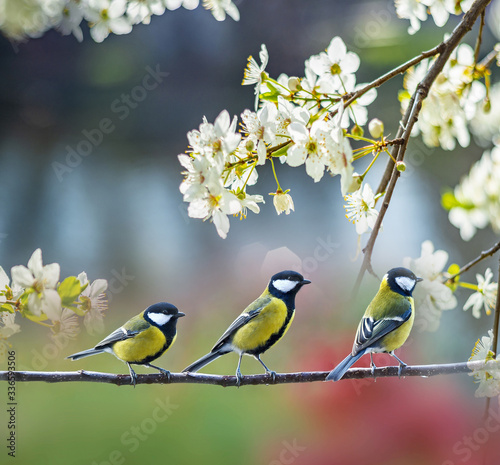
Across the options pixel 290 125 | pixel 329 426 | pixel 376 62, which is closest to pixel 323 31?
pixel 376 62

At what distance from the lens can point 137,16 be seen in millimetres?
431

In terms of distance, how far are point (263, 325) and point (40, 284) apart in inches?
6.6

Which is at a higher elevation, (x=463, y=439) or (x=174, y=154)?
(x=174, y=154)

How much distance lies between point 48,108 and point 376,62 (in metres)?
0.88

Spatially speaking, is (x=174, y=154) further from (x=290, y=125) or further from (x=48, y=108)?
(x=290, y=125)

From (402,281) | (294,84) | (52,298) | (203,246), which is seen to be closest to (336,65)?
(294,84)

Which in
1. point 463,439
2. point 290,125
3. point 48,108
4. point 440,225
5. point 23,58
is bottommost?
point 463,439

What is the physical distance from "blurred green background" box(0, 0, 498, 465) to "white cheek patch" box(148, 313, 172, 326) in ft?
0.32

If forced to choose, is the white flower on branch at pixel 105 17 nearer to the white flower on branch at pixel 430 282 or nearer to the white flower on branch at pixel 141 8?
the white flower on branch at pixel 141 8

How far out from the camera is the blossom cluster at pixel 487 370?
0.40 m

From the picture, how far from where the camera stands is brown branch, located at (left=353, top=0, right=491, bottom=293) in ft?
1.15

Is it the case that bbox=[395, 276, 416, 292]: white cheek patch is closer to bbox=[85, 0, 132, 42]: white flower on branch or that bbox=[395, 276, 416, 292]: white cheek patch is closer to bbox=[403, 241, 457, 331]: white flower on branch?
bbox=[403, 241, 457, 331]: white flower on branch

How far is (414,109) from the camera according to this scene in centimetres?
35

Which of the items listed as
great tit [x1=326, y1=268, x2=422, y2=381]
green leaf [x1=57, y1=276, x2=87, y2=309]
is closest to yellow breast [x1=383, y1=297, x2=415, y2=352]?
great tit [x1=326, y1=268, x2=422, y2=381]
